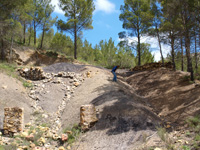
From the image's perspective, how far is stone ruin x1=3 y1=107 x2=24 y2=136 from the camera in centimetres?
598

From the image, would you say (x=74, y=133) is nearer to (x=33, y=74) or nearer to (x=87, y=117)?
(x=87, y=117)

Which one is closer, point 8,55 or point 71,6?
point 8,55

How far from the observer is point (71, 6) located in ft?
68.8

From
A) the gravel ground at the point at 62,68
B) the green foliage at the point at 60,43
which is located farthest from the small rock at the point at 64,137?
the green foliage at the point at 60,43

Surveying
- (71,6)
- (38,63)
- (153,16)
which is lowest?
(38,63)

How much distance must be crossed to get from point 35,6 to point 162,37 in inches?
628

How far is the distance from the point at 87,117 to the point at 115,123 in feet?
3.41

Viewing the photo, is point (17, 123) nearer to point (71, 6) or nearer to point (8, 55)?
point (8, 55)

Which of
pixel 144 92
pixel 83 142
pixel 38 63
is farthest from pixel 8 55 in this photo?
pixel 83 142

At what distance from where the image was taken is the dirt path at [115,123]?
5602 millimetres

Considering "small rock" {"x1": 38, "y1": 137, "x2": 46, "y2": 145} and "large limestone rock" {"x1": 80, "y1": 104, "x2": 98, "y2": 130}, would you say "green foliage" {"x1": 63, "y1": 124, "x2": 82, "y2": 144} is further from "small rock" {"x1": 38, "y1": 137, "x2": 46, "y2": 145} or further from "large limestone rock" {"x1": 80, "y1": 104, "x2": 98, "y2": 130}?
"small rock" {"x1": 38, "y1": 137, "x2": 46, "y2": 145}

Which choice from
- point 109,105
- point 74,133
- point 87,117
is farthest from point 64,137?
point 109,105

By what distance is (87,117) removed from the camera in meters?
6.68

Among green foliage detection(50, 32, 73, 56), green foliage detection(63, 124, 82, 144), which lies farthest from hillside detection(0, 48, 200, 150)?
green foliage detection(50, 32, 73, 56)
